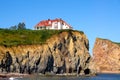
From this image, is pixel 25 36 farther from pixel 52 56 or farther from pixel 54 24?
pixel 54 24

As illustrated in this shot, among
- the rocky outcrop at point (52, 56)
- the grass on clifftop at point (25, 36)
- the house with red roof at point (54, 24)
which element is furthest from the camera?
the house with red roof at point (54, 24)

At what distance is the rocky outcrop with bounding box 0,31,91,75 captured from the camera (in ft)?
431

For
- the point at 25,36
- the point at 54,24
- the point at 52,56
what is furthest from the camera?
the point at 54,24

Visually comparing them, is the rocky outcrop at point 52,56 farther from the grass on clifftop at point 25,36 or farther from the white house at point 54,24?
the white house at point 54,24

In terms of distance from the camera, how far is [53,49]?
479ft

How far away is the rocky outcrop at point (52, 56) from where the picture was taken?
5177 inches

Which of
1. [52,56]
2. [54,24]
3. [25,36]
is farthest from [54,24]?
[52,56]

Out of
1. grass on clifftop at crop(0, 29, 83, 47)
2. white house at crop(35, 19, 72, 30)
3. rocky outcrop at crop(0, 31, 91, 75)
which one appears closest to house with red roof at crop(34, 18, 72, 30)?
white house at crop(35, 19, 72, 30)

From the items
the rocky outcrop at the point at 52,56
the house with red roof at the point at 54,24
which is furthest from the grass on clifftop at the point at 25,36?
the house with red roof at the point at 54,24

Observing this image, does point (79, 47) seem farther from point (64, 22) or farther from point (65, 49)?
point (64, 22)

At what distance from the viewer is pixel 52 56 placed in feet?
472

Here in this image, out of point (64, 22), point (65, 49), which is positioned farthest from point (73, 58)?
point (64, 22)

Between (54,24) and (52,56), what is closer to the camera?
(52,56)

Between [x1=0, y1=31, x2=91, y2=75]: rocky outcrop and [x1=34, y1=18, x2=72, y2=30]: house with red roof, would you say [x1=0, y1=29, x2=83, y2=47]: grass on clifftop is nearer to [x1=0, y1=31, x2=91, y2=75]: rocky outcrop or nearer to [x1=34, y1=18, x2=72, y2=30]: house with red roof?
[x1=0, y1=31, x2=91, y2=75]: rocky outcrop
